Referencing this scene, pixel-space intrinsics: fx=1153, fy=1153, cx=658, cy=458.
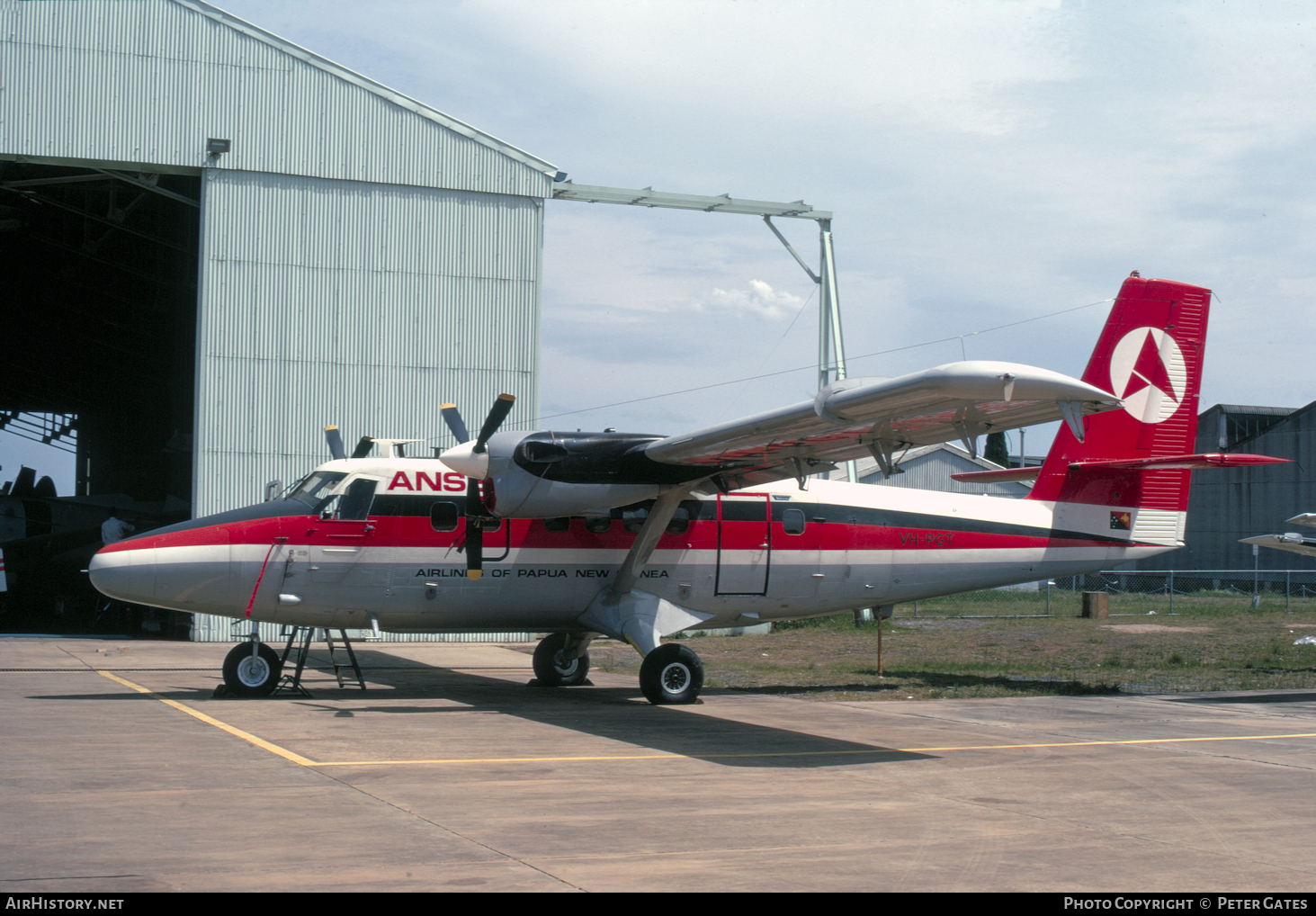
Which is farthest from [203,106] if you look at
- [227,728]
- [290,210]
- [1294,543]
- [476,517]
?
[1294,543]

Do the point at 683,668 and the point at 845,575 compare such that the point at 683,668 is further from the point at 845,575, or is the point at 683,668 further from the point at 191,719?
the point at 191,719

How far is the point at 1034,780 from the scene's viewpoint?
989 cm

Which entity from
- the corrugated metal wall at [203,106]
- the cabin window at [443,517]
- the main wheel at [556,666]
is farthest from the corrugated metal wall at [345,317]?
the cabin window at [443,517]

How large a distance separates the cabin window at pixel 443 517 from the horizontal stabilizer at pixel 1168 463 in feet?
29.8

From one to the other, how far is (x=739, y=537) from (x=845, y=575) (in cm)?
175

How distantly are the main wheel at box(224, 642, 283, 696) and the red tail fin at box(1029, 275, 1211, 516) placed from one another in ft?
37.6

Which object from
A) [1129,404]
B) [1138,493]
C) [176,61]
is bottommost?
[1138,493]

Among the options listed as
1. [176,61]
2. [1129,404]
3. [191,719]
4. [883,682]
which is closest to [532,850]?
[191,719]

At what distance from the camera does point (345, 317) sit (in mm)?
25016

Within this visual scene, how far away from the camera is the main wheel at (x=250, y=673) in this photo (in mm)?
14703

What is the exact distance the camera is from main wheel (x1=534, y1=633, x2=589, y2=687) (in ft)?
56.4

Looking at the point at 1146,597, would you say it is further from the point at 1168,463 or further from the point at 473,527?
the point at 473,527

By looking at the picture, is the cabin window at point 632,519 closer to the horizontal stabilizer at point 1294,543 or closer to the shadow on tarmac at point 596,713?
the shadow on tarmac at point 596,713

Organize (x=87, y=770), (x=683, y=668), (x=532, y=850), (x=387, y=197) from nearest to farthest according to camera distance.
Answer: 1. (x=532, y=850)
2. (x=87, y=770)
3. (x=683, y=668)
4. (x=387, y=197)
